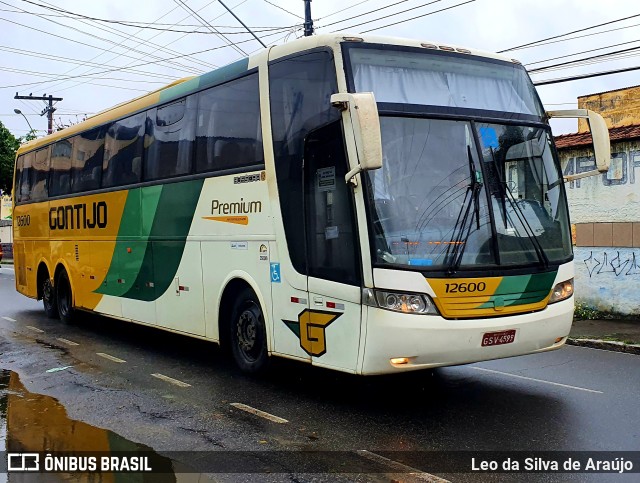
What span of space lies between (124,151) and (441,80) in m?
5.76

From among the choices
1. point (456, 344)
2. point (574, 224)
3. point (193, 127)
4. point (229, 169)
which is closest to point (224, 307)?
point (229, 169)

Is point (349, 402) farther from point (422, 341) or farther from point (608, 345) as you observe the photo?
point (608, 345)

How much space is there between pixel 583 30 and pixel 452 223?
1127 centimetres

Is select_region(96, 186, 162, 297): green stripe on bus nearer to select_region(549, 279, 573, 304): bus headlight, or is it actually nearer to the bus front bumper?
the bus front bumper

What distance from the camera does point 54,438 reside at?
6.31 m

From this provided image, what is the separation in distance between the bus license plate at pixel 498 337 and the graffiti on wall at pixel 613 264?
23.9ft

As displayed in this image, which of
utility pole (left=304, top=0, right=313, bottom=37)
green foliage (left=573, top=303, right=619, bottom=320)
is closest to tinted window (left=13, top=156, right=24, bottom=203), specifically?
utility pole (left=304, top=0, right=313, bottom=37)

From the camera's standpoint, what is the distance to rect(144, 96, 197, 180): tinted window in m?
9.37

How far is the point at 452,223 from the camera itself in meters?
6.53

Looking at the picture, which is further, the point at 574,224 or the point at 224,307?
the point at 574,224

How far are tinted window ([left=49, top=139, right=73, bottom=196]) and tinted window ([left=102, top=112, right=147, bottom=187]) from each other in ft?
5.98

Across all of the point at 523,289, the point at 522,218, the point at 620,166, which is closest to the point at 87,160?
the point at 522,218

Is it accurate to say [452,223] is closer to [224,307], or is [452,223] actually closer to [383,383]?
[383,383]

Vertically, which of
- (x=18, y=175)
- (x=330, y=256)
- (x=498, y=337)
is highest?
A: (x=18, y=175)
